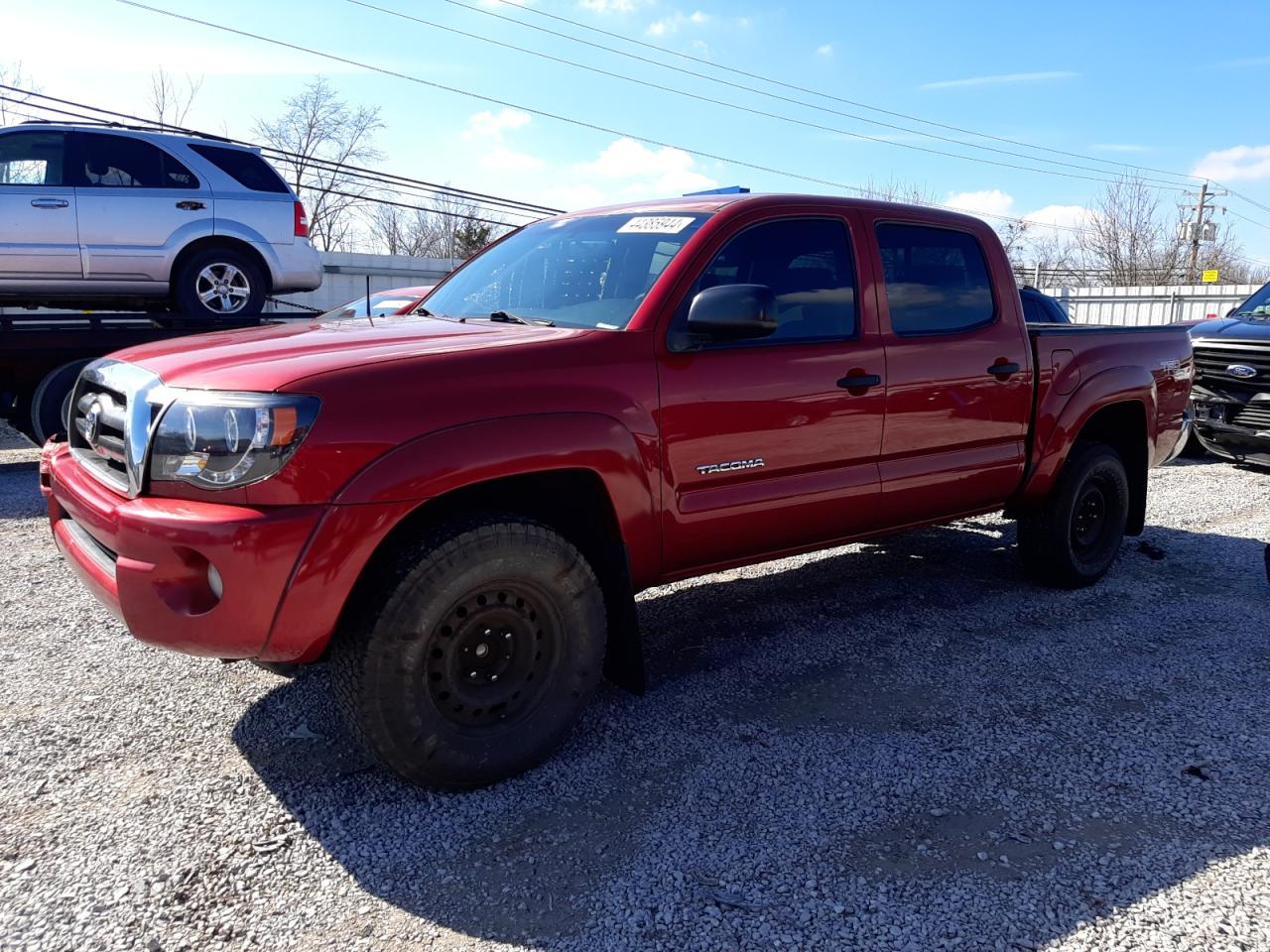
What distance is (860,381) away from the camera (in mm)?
3908

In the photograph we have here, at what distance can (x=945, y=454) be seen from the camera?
4348 millimetres

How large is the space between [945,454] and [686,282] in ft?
5.34

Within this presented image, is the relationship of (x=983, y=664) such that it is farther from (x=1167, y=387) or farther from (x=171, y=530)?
(x=171, y=530)

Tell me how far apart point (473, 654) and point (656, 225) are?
6.07 ft

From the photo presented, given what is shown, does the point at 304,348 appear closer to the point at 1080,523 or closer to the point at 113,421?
the point at 113,421

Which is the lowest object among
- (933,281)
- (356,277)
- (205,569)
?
(205,569)

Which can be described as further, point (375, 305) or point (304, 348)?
point (375, 305)

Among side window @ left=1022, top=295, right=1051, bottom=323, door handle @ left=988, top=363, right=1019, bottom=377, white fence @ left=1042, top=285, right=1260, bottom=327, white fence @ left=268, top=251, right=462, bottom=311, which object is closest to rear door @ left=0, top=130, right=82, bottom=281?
door handle @ left=988, top=363, right=1019, bottom=377

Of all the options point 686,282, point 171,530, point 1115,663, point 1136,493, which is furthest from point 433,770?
point 1136,493

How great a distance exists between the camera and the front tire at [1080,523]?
5055 millimetres

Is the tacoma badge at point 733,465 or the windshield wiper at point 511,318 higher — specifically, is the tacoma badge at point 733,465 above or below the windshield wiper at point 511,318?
below

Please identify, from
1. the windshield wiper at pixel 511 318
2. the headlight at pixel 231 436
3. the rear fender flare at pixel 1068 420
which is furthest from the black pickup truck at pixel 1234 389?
the headlight at pixel 231 436

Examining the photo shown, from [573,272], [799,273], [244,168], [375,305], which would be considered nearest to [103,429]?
[573,272]

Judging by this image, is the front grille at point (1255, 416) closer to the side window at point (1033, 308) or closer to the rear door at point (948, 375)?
the side window at point (1033, 308)
